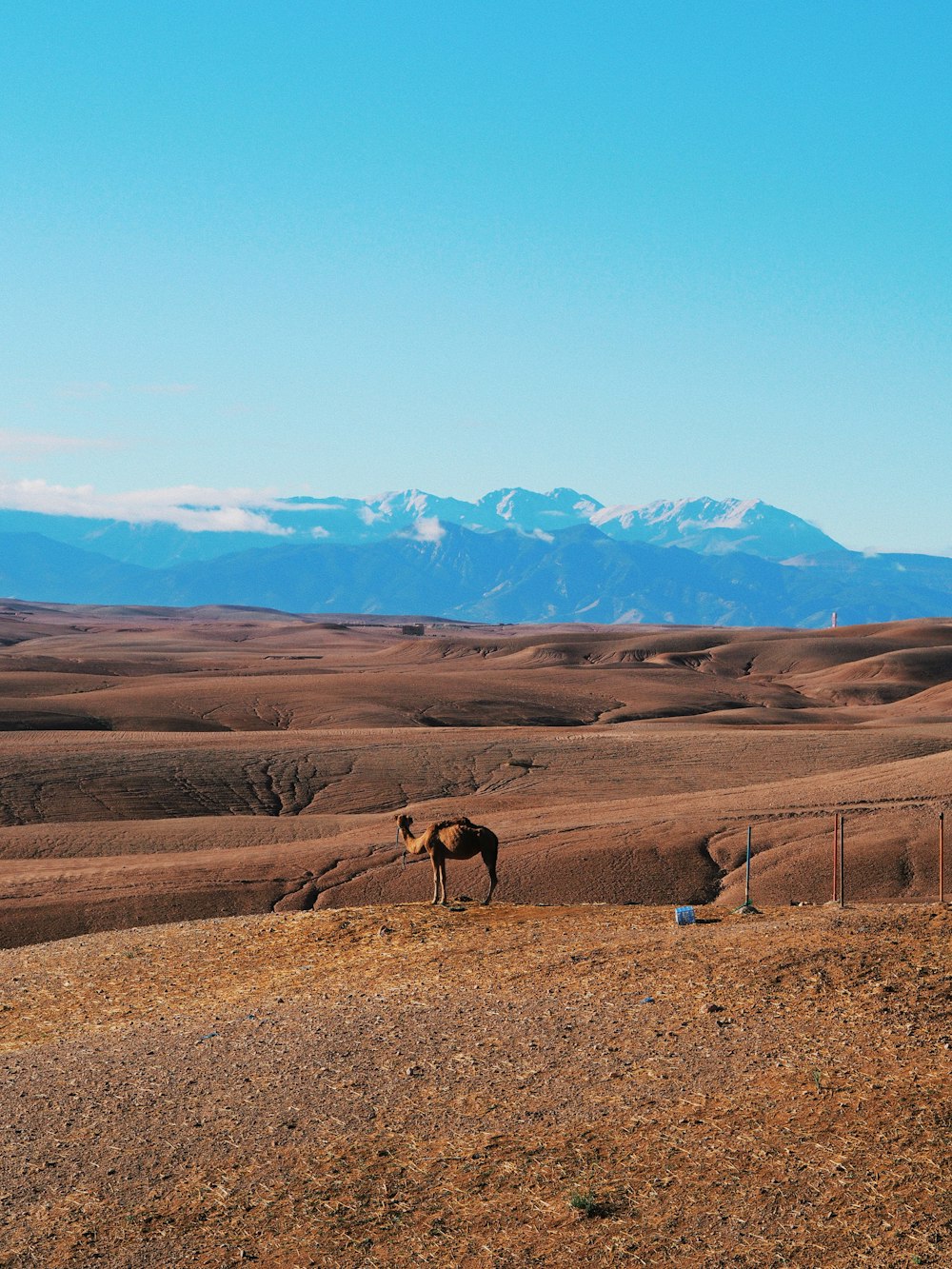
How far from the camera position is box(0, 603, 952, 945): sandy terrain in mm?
24609

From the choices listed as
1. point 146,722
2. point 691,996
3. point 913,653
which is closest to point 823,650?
point 913,653

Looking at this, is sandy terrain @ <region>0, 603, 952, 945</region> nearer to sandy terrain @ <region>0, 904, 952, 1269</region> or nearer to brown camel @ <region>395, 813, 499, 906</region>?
brown camel @ <region>395, 813, 499, 906</region>

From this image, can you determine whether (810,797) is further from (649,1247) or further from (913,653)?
(913,653)

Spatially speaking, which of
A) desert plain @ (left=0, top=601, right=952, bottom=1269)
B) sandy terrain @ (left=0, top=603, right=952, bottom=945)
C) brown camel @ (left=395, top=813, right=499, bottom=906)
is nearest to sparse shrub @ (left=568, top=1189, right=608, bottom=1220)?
desert plain @ (left=0, top=601, right=952, bottom=1269)

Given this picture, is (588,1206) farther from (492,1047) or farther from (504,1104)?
(492,1047)

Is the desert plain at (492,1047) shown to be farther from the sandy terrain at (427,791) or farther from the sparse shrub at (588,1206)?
the sandy terrain at (427,791)

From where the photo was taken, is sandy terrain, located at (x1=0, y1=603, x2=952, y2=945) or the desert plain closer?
the desert plain

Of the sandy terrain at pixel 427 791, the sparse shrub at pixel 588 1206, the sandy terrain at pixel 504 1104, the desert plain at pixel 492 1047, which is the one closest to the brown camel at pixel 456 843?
the desert plain at pixel 492 1047

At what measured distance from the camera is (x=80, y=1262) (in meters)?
7.52

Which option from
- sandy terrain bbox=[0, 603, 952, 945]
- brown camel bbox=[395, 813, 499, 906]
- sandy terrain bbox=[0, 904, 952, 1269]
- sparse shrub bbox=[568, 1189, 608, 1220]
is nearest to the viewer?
sandy terrain bbox=[0, 904, 952, 1269]

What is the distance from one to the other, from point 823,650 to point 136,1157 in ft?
343

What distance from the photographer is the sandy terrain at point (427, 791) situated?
24.6 m

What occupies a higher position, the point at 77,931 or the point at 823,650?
the point at 823,650

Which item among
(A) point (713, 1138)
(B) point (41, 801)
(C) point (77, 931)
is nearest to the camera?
(A) point (713, 1138)
